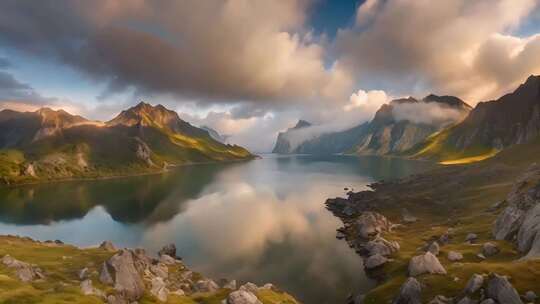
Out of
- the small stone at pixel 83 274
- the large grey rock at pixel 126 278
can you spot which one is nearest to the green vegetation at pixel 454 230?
the large grey rock at pixel 126 278

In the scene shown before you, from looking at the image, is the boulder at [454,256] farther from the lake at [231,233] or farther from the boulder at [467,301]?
the boulder at [467,301]

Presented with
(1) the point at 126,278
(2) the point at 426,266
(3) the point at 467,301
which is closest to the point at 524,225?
(2) the point at 426,266

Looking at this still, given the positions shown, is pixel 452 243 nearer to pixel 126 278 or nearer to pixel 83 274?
pixel 126 278

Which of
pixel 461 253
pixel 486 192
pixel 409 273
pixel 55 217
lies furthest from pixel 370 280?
pixel 55 217

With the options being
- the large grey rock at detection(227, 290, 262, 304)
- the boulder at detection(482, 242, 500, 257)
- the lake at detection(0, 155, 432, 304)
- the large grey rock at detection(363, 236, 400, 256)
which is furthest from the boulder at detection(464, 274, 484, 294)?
the large grey rock at detection(363, 236, 400, 256)

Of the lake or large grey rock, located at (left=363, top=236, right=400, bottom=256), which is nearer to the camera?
the lake

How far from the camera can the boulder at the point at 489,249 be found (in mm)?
76625

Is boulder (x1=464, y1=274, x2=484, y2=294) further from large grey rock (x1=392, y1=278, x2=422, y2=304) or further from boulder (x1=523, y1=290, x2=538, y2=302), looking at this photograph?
large grey rock (x1=392, y1=278, x2=422, y2=304)

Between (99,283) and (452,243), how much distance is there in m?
86.4

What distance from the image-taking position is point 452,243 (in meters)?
93.4

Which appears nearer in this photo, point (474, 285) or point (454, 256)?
point (474, 285)

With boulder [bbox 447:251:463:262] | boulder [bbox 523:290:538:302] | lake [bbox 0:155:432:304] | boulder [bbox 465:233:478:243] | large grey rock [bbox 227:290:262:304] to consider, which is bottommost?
lake [bbox 0:155:432:304]

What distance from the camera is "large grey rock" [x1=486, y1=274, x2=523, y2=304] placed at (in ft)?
158

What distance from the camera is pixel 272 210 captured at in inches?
6590
